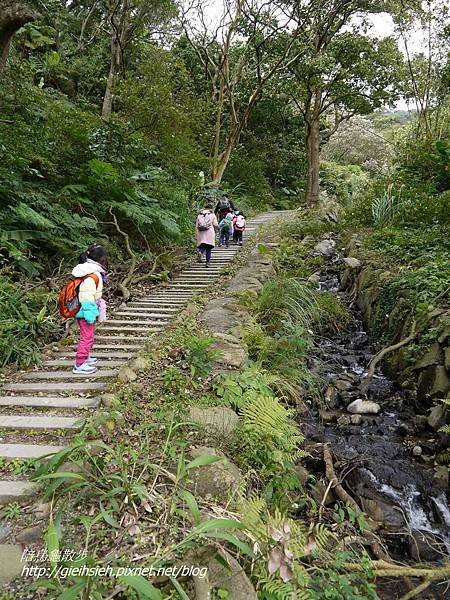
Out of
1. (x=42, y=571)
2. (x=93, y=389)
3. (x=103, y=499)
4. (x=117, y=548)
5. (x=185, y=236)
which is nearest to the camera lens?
(x=42, y=571)

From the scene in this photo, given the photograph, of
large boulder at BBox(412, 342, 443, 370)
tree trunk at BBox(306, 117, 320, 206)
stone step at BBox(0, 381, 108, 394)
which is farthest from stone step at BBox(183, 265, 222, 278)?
tree trunk at BBox(306, 117, 320, 206)

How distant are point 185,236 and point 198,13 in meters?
10.3

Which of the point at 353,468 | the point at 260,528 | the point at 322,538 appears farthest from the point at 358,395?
the point at 260,528

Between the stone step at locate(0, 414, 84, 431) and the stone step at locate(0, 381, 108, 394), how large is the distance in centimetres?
52

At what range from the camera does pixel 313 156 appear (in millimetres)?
17172

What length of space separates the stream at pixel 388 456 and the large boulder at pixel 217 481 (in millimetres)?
1612

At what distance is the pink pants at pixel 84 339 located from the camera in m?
4.59

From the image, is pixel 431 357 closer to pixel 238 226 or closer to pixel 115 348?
pixel 115 348

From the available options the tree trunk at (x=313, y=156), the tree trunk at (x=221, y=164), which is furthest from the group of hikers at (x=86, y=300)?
the tree trunk at (x=313, y=156)

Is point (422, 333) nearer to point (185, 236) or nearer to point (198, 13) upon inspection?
point (185, 236)

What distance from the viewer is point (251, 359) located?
18.3 ft

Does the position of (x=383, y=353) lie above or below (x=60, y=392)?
below

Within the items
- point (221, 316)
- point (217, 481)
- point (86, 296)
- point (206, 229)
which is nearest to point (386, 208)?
point (206, 229)

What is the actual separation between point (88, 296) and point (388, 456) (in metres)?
3.66
